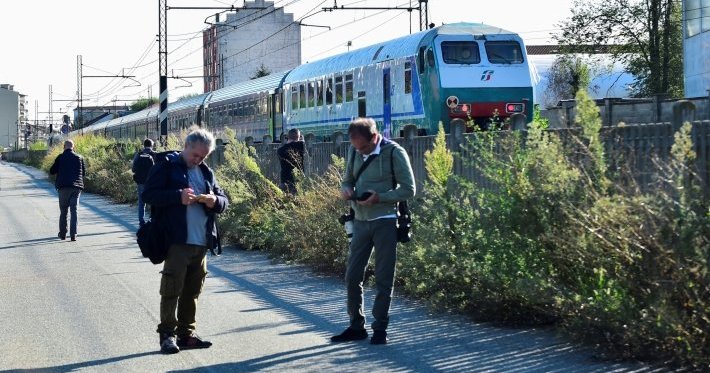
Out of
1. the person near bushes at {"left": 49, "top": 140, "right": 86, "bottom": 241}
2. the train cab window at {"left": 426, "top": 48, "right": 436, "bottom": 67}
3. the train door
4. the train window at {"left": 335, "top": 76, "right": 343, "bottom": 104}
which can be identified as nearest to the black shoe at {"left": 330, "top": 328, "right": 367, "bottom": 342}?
the person near bushes at {"left": 49, "top": 140, "right": 86, "bottom": 241}

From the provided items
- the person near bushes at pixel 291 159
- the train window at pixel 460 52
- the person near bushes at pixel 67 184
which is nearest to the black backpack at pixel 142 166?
the person near bushes at pixel 67 184

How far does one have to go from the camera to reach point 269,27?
111 meters

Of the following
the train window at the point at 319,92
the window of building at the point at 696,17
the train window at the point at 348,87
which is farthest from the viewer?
the window of building at the point at 696,17

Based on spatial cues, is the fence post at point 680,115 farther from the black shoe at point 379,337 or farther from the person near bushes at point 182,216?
the person near bushes at point 182,216

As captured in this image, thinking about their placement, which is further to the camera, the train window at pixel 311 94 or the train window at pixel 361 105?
the train window at pixel 311 94

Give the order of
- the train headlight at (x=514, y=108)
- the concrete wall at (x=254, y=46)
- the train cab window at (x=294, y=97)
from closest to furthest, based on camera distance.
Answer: the train headlight at (x=514, y=108) → the train cab window at (x=294, y=97) → the concrete wall at (x=254, y=46)

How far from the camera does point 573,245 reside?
894 cm

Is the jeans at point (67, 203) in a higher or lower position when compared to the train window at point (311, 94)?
lower

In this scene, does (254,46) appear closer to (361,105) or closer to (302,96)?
(302,96)

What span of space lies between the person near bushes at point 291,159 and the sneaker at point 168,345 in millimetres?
10057

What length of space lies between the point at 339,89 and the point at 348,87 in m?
0.77

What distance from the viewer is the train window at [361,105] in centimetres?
2862

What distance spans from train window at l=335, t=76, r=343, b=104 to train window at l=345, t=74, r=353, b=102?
426mm

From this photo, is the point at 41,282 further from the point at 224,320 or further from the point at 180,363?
the point at 180,363
